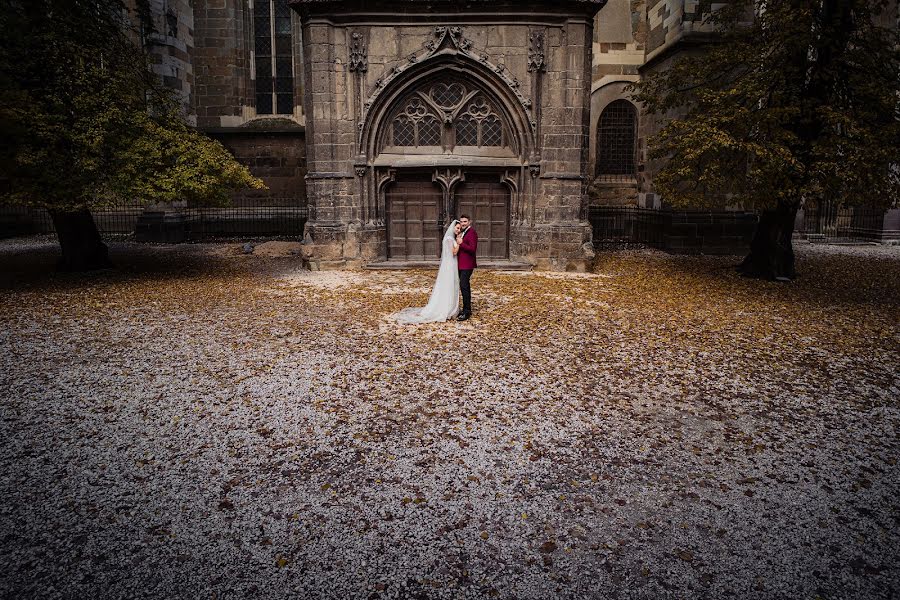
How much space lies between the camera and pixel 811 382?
263 inches

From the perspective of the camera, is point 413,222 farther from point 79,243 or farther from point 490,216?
point 79,243

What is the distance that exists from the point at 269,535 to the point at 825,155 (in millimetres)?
11238

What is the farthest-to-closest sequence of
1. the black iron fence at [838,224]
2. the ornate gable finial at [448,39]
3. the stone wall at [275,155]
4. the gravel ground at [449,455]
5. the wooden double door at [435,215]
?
the stone wall at [275,155]
the black iron fence at [838,224]
the wooden double door at [435,215]
the ornate gable finial at [448,39]
the gravel ground at [449,455]

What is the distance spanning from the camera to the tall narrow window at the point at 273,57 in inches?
859

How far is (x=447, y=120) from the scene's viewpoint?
49.0 ft

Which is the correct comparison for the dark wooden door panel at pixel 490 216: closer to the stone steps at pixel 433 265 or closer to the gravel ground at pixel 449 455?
the stone steps at pixel 433 265

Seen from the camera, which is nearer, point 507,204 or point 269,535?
point 269,535

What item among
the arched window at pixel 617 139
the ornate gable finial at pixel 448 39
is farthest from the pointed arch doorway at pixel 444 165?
the arched window at pixel 617 139

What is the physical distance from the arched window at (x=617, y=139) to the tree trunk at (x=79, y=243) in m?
16.5

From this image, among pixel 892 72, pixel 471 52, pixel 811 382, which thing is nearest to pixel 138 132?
pixel 471 52

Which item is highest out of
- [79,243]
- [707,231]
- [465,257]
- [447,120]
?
[447,120]

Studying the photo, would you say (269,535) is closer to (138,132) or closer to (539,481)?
(539,481)

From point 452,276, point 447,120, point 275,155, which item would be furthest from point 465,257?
point 275,155

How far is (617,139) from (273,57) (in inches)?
508
